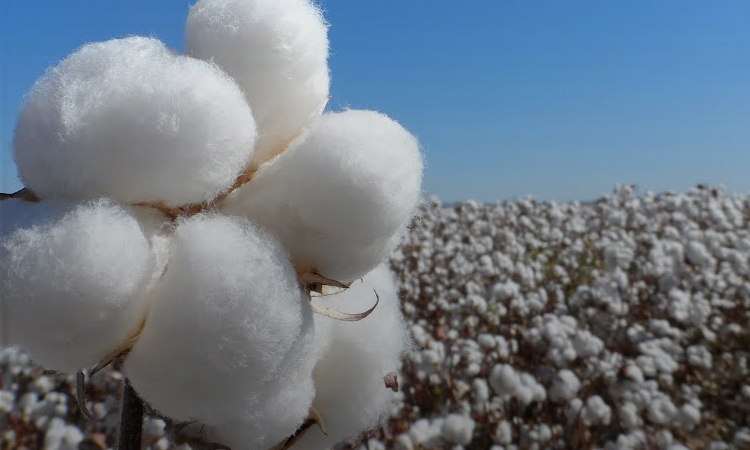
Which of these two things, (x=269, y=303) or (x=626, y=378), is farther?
(x=626, y=378)

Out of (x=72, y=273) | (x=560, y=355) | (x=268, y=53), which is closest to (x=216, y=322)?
(x=72, y=273)

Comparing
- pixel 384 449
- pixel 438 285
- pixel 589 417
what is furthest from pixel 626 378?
pixel 438 285

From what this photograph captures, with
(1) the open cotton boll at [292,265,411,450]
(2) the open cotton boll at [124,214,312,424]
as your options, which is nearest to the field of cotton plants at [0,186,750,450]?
(1) the open cotton boll at [292,265,411,450]

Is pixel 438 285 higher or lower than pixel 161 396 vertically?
lower

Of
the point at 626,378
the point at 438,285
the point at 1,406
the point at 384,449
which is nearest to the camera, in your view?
the point at 384,449

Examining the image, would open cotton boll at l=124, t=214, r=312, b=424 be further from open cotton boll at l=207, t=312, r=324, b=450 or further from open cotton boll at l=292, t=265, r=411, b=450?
open cotton boll at l=292, t=265, r=411, b=450

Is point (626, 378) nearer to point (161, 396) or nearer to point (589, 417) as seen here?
point (589, 417)

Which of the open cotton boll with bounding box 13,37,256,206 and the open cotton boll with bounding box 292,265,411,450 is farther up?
the open cotton boll with bounding box 13,37,256,206

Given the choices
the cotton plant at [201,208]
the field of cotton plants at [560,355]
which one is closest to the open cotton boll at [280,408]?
the cotton plant at [201,208]
